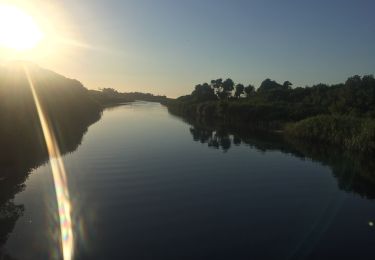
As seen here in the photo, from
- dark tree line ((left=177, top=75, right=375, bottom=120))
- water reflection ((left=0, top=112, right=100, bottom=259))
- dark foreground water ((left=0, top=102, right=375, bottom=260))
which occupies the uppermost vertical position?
dark tree line ((left=177, top=75, right=375, bottom=120))

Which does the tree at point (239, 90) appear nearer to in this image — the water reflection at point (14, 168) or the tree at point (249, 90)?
the tree at point (249, 90)

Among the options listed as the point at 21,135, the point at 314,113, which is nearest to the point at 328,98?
the point at 314,113

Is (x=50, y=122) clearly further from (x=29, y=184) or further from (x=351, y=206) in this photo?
(x=351, y=206)

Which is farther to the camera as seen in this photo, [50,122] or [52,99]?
[52,99]

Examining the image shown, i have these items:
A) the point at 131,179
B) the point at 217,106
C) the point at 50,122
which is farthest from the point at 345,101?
the point at 131,179

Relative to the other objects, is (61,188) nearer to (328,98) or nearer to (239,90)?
(328,98)

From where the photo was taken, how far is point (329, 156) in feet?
160

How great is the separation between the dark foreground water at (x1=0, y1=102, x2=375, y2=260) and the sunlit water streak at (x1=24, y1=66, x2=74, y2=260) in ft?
1.69

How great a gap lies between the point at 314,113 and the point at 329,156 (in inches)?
1426

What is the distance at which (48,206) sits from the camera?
2608cm

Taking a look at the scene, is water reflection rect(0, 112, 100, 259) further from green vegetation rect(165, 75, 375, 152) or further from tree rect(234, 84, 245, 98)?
tree rect(234, 84, 245, 98)

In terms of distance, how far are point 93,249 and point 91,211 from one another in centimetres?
648

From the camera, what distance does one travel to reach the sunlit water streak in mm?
19547

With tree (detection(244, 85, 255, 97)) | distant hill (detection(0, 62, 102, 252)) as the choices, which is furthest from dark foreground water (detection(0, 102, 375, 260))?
tree (detection(244, 85, 255, 97))
